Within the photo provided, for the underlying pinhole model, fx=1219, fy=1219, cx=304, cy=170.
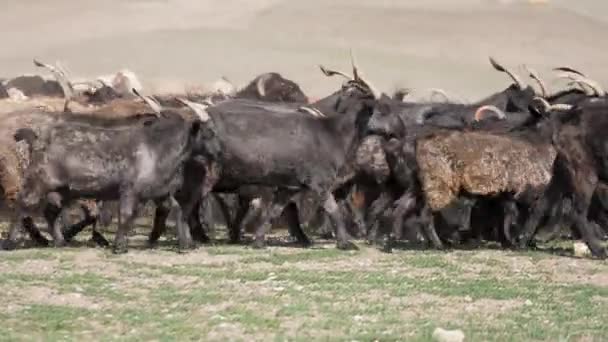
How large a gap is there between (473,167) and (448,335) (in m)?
5.44

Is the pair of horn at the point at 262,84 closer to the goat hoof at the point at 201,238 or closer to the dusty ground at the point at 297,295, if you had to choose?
the goat hoof at the point at 201,238

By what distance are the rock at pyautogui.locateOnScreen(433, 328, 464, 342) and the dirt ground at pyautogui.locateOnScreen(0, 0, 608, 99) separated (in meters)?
37.7

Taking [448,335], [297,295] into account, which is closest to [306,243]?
[297,295]

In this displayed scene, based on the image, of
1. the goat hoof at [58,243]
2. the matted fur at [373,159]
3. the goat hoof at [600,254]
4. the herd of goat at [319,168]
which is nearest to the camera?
the goat hoof at [600,254]

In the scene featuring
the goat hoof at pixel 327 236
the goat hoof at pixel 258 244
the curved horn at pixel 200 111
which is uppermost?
the curved horn at pixel 200 111

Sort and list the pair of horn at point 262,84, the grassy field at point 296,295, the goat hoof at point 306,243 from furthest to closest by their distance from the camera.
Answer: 1. the pair of horn at point 262,84
2. the goat hoof at point 306,243
3. the grassy field at point 296,295

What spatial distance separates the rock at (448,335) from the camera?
893 centimetres

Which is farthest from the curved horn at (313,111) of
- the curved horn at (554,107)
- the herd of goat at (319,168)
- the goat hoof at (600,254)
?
the goat hoof at (600,254)

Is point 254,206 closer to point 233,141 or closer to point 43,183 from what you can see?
point 233,141

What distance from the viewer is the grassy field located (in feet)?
30.3

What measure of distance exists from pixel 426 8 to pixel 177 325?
63.2 m

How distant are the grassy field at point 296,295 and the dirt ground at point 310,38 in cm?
3354

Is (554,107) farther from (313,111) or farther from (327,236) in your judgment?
(327,236)

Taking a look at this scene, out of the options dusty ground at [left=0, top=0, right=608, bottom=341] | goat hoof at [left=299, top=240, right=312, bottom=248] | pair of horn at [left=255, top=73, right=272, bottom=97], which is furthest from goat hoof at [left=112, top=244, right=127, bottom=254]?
pair of horn at [left=255, top=73, right=272, bottom=97]
